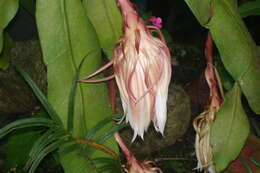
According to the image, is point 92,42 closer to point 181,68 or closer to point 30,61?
point 30,61

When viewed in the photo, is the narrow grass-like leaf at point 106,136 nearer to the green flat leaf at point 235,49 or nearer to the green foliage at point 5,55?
the green flat leaf at point 235,49

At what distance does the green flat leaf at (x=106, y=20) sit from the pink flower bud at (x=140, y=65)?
135 millimetres

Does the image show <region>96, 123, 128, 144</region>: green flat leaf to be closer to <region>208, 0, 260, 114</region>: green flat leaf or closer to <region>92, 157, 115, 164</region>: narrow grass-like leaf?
<region>92, 157, 115, 164</region>: narrow grass-like leaf

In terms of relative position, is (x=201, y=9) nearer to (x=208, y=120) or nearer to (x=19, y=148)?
(x=208, y=120)

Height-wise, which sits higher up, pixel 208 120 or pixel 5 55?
pixel 5 55

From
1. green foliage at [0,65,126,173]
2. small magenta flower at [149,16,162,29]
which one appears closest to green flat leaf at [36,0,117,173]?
green foliage at [0,65,126,173]

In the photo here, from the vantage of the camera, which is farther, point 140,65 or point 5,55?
point 5,55

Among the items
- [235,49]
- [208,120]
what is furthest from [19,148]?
[235,49]

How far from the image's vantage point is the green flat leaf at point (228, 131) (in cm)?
68

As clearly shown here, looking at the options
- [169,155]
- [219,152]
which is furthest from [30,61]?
[219,152]

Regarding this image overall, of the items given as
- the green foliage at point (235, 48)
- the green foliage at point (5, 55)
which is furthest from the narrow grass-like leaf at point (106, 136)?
the green foliage at point (5, 55)

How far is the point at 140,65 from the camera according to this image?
509 mm

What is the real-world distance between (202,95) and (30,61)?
0.78 meters

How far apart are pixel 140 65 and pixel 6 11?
0.88 feet
